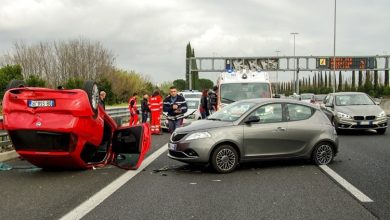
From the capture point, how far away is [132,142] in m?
10.5

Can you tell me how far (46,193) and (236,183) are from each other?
3.05 metres

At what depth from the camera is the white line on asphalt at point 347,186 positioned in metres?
7.11

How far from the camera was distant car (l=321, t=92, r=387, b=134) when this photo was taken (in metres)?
17.2

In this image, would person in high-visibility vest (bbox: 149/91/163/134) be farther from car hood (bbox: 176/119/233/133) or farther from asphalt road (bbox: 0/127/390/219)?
car hood (bbox: 176/119/233/133)

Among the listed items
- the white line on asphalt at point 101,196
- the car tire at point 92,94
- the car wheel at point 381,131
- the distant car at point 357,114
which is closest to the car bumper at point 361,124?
the distant car at point 357,114

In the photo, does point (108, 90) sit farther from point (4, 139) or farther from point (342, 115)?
point (4, 139)

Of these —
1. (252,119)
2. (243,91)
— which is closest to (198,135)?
(252,119)

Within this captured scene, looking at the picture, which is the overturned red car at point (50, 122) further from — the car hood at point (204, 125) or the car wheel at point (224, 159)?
the car wheel at point (224, 159)

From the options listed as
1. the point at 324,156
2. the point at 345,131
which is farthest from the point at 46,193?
the point at 345,131

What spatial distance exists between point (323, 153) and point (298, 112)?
3.28ft

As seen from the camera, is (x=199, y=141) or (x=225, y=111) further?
(x=225, y=111)

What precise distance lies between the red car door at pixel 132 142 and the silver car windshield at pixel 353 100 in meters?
10.4

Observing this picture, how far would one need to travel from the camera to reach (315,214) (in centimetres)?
623

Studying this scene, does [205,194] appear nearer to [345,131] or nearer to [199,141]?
[199,141]
